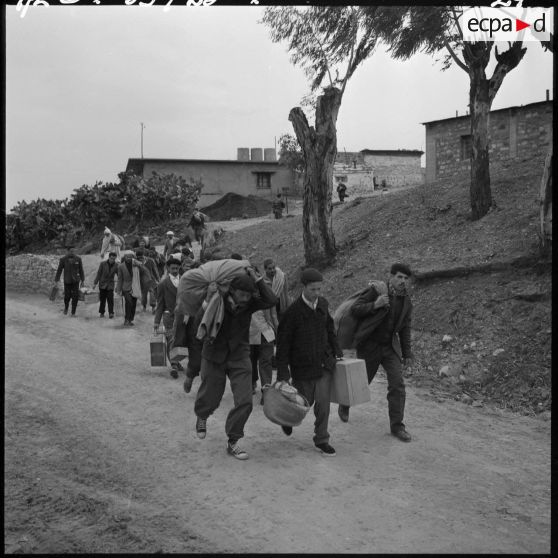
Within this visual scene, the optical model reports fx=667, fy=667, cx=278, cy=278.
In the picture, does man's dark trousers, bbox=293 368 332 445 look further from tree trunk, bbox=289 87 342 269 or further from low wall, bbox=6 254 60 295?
low wall, bbox=6 254 60 295

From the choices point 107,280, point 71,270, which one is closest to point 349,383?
point 107,280

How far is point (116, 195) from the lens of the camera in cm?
2639

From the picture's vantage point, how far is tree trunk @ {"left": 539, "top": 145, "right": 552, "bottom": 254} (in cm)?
1077

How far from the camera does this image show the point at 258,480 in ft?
17.8

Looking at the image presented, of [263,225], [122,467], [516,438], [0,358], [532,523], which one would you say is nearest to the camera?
[0,358]

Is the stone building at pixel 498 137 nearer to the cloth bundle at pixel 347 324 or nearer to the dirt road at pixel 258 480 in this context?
the cloth bundle at pixel 347 324

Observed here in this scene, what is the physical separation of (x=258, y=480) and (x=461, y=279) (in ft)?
24.7

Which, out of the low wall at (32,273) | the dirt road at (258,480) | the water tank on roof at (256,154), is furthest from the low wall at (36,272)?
the water tank on roof at (256,154)

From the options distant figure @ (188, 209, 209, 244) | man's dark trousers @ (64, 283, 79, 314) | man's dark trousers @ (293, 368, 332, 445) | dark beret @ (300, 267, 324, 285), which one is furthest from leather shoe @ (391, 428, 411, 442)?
distant figure @ (188, 209, 209, 244)

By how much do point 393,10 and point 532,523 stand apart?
11809mm

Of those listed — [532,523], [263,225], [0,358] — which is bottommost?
[532,523]

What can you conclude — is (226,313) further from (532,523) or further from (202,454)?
(532,523)

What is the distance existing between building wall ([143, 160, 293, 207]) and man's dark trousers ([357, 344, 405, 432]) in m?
30.8

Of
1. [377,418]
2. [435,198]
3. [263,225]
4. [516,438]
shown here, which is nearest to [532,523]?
[516,438]
